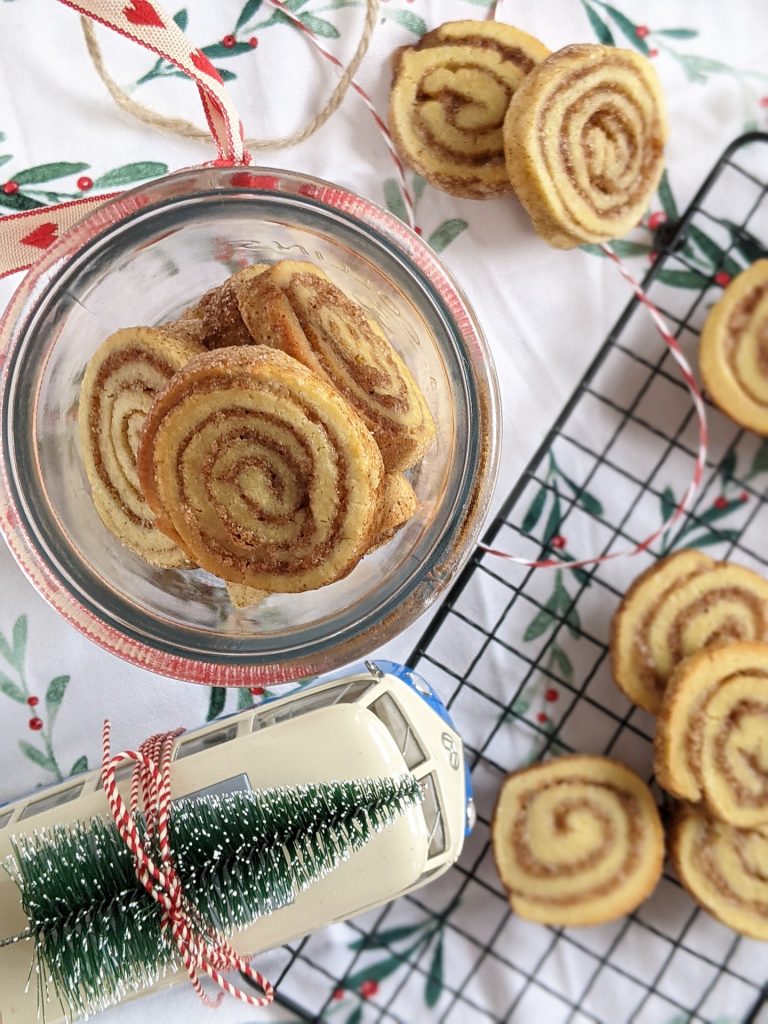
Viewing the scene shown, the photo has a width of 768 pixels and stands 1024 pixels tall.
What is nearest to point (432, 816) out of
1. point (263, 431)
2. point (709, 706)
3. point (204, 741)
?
point (204, 741)

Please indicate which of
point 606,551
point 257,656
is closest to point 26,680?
point 257,656

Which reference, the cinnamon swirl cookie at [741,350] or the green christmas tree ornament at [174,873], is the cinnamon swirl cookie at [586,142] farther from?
the green christmas tree ornament at [174,873]

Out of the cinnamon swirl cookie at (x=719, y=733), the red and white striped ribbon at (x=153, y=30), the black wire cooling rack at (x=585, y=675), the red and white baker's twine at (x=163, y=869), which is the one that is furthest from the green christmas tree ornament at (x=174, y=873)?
the red and white striped ribbon at (x=153, y=30)

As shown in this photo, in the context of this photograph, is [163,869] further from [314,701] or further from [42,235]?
[42,235]

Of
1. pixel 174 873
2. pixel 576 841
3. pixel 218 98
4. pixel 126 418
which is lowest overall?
pixel 576 841

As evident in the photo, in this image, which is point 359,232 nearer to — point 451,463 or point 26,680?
point 451,463

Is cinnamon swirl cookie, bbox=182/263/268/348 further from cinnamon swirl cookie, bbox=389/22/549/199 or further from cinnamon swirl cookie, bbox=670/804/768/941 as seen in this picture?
cinnamon swirl cookie, bbox=670/804/768/941
